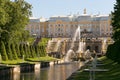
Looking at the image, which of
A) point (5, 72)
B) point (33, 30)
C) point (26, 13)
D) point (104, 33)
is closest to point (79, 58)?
point (26, 13)

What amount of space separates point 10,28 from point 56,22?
103m

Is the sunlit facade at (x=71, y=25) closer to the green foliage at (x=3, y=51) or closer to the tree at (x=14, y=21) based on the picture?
the tree at (x=14, y=21)

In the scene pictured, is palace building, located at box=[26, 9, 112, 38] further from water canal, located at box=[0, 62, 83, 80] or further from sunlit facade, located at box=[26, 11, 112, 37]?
water canal, located at box=[0, 62, 83, 80]

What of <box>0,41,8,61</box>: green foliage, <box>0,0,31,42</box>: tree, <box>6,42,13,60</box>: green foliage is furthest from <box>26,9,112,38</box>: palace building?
<box>0,41,8,61</box>: green foliage

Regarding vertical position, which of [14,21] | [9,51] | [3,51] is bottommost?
[9,51]

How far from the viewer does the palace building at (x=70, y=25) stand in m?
151

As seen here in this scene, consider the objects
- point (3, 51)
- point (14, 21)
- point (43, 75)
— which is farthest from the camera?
point (14, 21)

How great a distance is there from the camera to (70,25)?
154 metres

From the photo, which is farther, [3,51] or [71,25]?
[71,25]

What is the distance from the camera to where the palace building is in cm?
15100

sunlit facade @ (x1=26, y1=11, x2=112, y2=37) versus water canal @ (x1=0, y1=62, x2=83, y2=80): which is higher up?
sunlit facade @ (x1=26, y1=11, x2=112, y2=37)

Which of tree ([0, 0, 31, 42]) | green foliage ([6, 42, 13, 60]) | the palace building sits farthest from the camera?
the palace building

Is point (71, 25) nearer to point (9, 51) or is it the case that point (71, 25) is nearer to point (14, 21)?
point (14, 21)

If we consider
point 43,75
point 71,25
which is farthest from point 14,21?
point 71,25
